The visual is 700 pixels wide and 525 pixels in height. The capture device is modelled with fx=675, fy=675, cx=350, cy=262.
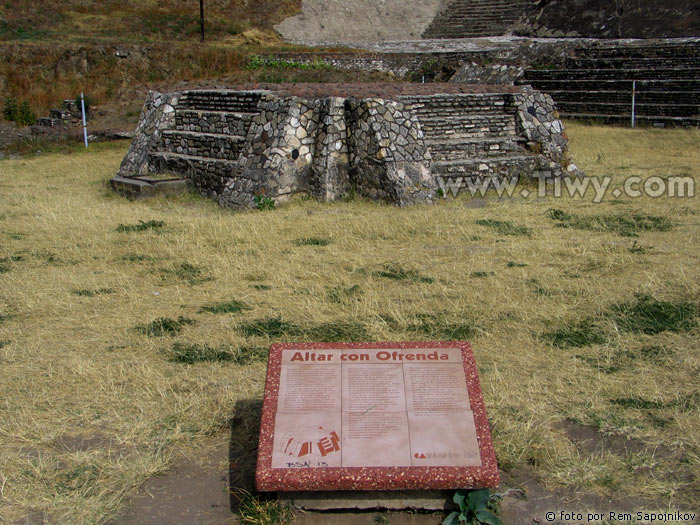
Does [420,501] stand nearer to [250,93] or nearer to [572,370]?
[572,370]

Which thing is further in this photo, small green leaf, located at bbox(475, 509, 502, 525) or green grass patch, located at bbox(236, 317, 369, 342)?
green grass patch, located at bbox(236, 317, 369, 342)

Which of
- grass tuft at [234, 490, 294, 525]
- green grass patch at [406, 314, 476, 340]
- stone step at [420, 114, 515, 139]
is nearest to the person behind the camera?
grass tuft at [234, 490, 294, 525]

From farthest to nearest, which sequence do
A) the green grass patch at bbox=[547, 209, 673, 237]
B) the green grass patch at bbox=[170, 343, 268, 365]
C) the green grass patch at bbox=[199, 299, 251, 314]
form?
the green grass patch at bbox=[547, 209, 673, 237] < the green grass patch at bbox=[199, 299, 251, 314] < the green grass patch at bbox=[170, 343, 268, 365]

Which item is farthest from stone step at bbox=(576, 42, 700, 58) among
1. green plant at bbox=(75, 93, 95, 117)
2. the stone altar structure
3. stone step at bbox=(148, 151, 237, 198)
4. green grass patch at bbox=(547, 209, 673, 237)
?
green plant at bbox=(75, 93, 95, 117)

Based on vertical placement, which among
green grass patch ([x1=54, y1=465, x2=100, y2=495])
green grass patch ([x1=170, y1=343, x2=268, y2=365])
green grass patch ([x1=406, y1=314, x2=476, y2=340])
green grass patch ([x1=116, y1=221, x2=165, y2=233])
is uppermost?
green grass patch ([x1=406, y1=314, x2=476, y2=340])

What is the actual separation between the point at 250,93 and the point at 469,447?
8.26m

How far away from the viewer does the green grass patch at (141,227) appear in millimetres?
7986

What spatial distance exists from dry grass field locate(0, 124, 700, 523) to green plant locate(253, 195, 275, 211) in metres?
0.24

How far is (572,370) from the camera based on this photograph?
14.2ft

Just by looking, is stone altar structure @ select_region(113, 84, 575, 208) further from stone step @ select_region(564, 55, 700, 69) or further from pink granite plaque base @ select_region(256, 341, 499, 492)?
stone step @ select_region(564, 55, 700, 69)

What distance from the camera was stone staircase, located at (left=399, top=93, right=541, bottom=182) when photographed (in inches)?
397

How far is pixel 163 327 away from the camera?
504 cm

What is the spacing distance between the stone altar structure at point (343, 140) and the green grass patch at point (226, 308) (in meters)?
3.83

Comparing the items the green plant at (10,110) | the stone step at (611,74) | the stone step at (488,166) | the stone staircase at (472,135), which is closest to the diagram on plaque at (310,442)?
the stone step at (488,166)
